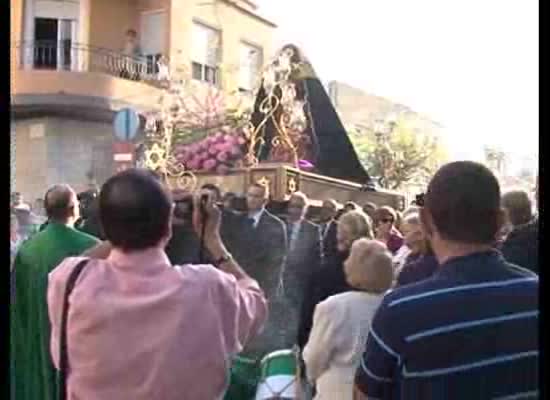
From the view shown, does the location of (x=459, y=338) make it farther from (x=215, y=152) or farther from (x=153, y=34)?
(x=153, y=34)

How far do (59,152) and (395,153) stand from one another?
470cm

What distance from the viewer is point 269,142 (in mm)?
4582

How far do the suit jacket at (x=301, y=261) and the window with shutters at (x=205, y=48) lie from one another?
13.3 ft

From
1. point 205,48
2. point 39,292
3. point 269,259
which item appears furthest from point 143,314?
point 205,48

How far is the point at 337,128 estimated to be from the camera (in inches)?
198

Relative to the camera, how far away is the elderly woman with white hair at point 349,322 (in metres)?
2.69

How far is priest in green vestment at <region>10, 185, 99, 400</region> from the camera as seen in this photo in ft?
9.65

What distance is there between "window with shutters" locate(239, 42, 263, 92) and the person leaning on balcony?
1.22 m

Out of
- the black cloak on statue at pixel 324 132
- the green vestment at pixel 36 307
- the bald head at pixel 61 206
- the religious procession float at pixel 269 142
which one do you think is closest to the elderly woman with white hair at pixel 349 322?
the green vestment at pixel 36 307

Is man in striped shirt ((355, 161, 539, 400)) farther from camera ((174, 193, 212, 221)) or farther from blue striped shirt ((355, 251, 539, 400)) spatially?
camera ((174, 193, 212, 221))

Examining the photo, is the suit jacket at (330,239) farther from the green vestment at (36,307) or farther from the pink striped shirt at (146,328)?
the pink striped shirt at (146,328)

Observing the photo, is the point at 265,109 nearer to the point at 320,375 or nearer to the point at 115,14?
the point at 320,375

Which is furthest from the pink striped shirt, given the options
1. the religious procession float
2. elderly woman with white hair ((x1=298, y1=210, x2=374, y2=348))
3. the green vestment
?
the religious procession float

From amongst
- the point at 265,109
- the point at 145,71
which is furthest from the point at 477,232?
the point at 145,71
